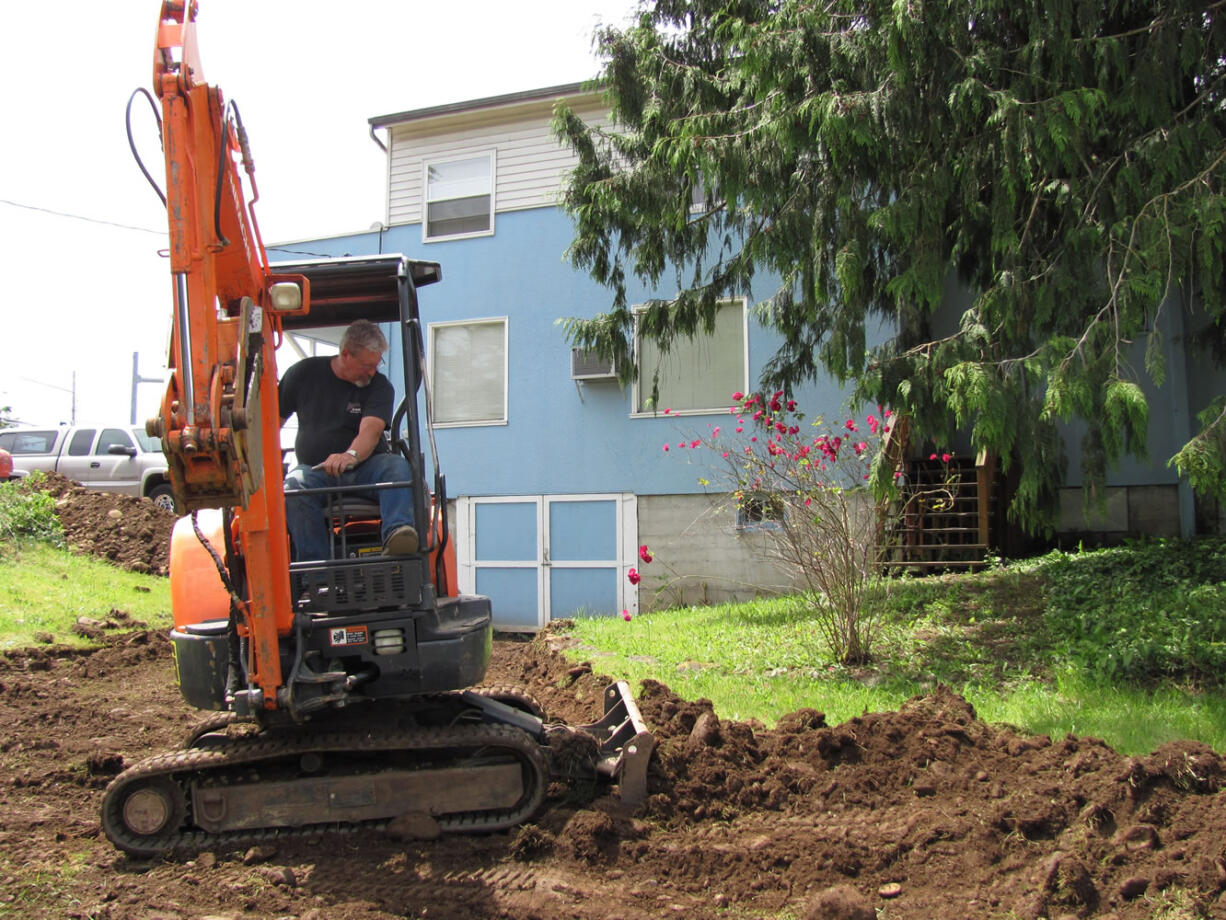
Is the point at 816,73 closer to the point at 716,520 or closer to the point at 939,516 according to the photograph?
the point at 939,516

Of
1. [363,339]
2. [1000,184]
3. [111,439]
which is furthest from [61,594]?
[1000,184]

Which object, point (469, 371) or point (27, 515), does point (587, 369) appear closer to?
point (469, 371)

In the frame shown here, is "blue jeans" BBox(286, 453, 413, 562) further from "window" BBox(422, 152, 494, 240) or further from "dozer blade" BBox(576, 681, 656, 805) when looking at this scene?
"window" BBox(422, 152, 494, 240)

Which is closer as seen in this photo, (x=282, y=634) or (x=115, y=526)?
(x=282, y=634)

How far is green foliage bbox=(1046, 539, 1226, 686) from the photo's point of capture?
6.74 metres

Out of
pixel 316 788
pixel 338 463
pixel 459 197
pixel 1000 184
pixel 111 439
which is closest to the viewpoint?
pixel 316 788

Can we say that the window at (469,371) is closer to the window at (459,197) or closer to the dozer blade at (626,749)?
the window at (459,197)

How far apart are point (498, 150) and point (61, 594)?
29.6ft

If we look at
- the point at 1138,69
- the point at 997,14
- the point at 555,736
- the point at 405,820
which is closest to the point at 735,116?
the point at 997,14

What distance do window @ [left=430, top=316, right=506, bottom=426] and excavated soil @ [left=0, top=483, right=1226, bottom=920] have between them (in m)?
10.3

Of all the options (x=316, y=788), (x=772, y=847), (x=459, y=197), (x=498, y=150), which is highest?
(x=498, y=150)

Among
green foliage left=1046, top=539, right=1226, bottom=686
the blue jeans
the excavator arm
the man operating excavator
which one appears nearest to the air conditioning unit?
green foliage left=1046, top=539, right=1226, bottom=686

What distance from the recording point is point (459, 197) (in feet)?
52.6

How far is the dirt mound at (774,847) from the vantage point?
371 centimetres
